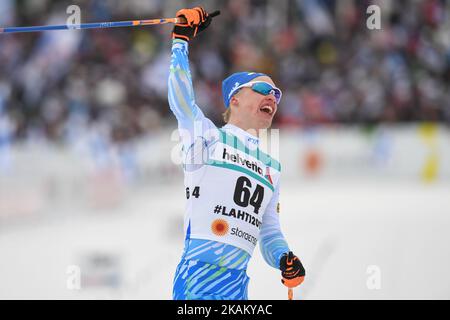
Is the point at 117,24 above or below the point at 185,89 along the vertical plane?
above

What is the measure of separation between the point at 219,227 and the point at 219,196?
15 centimetres

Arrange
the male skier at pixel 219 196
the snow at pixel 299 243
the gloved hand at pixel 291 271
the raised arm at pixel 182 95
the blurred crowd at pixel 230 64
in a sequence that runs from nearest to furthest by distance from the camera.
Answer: the raised arm at pixel 182 95 → the male skier at pixel 219 196 → the gloved hand at pixel 291 271 → the snow at pixel 299 243 → the blurred crowd at pixel 230 64

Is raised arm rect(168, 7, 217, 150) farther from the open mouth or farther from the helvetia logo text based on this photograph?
the helvetia logo text

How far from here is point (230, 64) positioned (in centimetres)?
1873

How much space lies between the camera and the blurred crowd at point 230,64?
16.3 m

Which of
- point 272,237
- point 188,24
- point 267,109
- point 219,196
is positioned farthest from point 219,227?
point 188,24

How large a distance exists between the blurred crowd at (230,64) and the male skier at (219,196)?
11536 mm

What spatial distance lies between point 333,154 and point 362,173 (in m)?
0.71

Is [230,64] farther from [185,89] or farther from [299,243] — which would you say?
[185,89]

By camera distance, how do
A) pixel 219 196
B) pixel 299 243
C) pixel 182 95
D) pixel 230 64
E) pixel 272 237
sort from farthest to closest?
pixel 230 64, pixel 299 243, pixel 272 237, pixel 219 196, pixel 182 95

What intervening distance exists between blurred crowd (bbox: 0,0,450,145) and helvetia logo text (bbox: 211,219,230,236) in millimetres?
11621

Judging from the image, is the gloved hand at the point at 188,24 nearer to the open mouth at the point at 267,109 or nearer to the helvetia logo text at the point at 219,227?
the open mouth at the point at 267,109

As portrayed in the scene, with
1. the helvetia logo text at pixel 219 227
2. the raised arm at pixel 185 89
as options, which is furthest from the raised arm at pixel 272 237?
the raised arm at pixel 185 89
